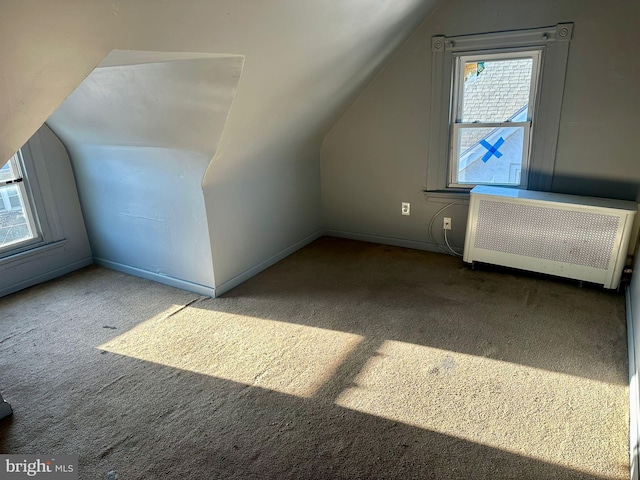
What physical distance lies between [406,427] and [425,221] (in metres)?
2.13

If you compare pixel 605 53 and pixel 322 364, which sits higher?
pixel 605 53

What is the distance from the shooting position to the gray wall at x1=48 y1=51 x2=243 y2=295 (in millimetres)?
2113

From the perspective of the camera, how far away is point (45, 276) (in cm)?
333

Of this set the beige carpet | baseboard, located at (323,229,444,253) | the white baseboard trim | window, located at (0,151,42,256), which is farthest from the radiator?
window, located at (0,151,42,256)

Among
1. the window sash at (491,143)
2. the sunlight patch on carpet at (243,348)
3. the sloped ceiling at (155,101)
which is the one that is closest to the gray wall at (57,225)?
the sloped ceiling at (155,101)

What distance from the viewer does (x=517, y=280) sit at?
121 inches

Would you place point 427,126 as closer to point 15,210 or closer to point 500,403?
point 500,403

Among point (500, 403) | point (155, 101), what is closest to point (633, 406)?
point (500, 403)

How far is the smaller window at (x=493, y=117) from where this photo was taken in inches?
119

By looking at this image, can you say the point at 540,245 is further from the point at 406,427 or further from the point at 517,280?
the point at 406,427

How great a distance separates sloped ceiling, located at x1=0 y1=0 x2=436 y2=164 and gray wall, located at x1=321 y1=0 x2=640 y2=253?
1.63 feet

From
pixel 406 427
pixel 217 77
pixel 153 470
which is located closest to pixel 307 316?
pixel 406 427

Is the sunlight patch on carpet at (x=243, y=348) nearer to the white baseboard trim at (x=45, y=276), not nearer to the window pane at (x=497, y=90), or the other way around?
the white baseboard trim at (x=45, y=276)

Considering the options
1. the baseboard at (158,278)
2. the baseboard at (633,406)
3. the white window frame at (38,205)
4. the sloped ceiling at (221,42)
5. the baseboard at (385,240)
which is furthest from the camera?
the baseboard at (385,240)
